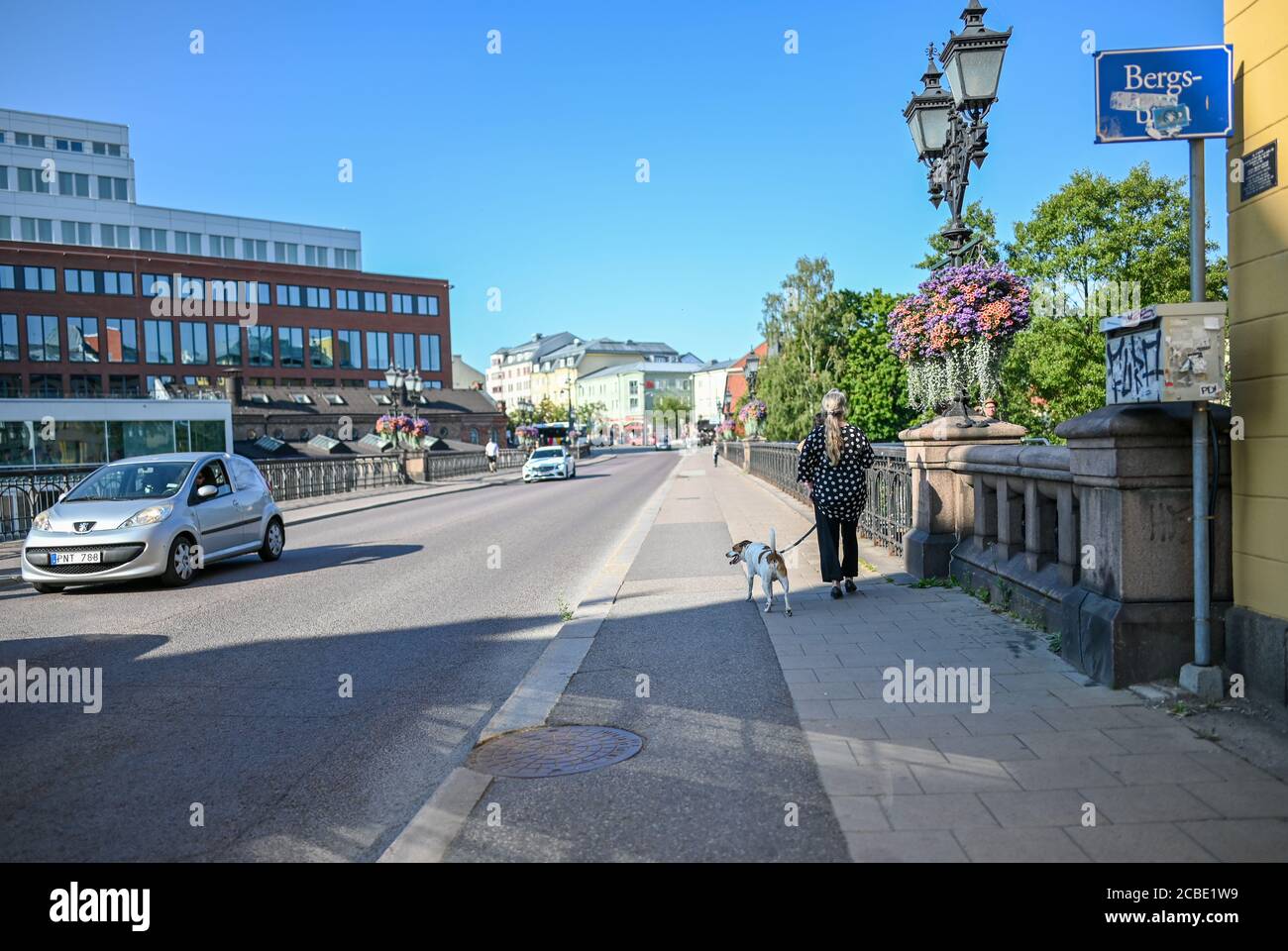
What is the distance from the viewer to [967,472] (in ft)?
26.9

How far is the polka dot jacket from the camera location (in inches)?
335

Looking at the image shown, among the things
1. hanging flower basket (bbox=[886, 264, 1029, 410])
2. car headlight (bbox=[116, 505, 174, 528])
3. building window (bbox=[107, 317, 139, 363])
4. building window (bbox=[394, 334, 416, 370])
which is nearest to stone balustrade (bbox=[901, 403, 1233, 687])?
hanging flower basket (bbox=[886, 264, 1029, 410])

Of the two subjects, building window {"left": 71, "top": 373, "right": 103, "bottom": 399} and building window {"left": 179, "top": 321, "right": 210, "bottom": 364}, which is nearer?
building window {"left": 71, "top": 373, "right": 103, "bottom": 399}

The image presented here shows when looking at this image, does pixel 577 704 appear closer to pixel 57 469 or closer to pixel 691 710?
pixel 691 710

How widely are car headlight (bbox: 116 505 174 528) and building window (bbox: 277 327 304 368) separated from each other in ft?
235

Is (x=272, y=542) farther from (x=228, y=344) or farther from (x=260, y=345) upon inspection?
(x=260, y=345)

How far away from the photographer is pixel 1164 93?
15.3 feet

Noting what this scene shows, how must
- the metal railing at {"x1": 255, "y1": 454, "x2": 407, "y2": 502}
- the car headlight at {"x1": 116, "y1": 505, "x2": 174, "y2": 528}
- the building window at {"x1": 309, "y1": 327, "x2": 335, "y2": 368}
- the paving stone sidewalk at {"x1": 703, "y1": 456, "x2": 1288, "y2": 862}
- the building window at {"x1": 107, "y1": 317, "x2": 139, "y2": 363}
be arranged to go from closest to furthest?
the paving stone sidewalk at {"x1": 703, "y1": 456, "x2": 1288, "y2": 862}
the car headlight at {"x1": 116, "y1": 505, "x2": 174, "y2": 528}
the metal railing at {"x1": 255, "y1": 454, "x2": 407, "y2": 502}
the building window at {"x1": 107, "y1": 317, "x2": 139, "y2": 363}
the building window at {"x1": 309, "y1": 327, "x2": 335, "y2": 368}

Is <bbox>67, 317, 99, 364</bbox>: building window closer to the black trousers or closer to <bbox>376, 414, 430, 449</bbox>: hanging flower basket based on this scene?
<bbox>376, 414, 430, 449</bbox>: hanging flower basket

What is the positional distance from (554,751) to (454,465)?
42856mm

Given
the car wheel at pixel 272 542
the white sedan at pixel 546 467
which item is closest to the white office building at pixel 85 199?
the white sedan at pixel 546 467

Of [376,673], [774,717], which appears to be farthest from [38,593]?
[774,717]

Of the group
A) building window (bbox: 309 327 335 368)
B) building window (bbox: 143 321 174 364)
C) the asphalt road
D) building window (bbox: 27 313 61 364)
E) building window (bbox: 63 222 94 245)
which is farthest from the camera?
building window (bbox: 309 327 335 368)

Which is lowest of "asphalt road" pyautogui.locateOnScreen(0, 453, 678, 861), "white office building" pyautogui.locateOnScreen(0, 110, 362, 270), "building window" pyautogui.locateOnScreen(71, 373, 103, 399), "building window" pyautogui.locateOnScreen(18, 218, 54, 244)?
"asphalt road" pyautogui.locateOnScreen(0, 453, 678, 861)
